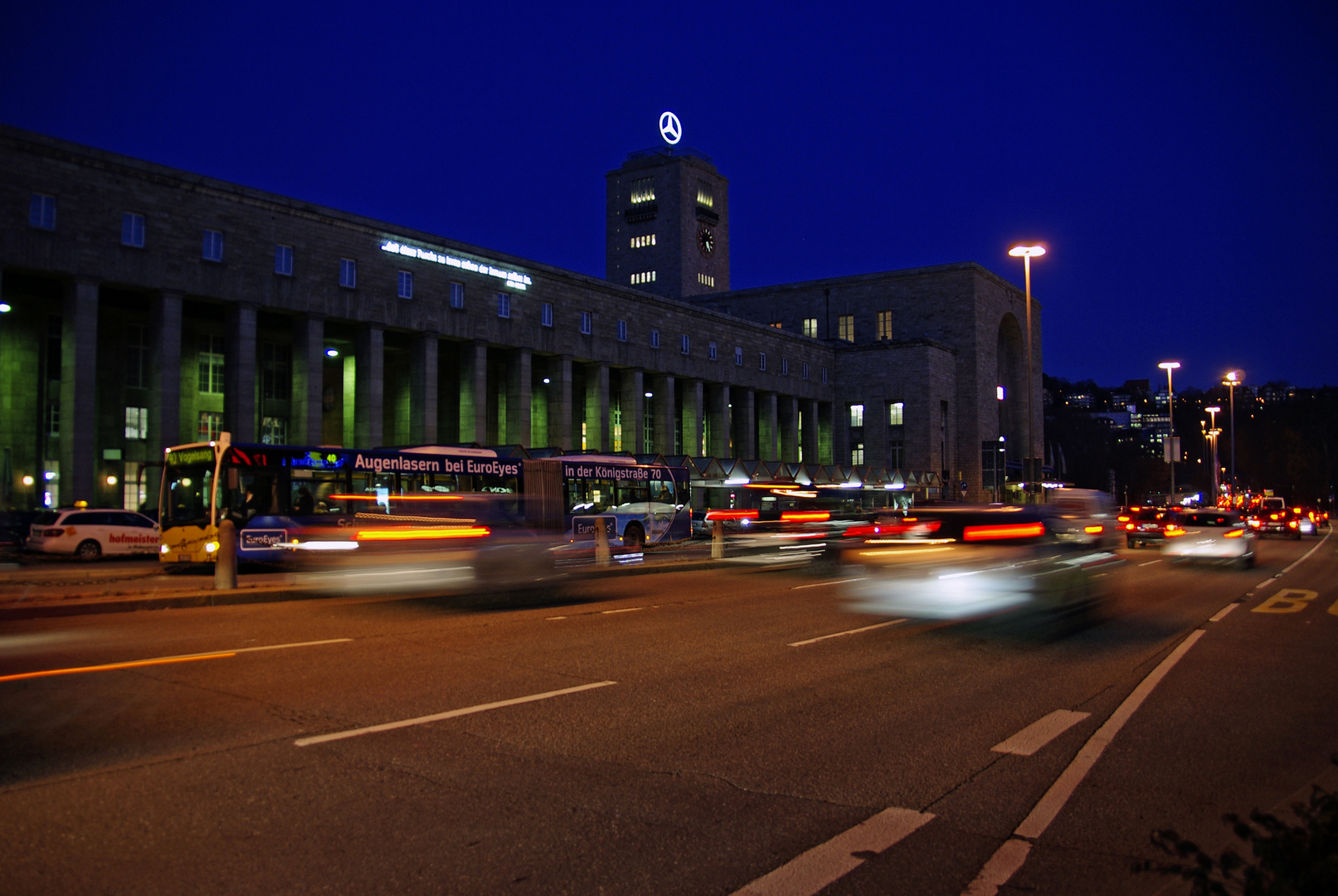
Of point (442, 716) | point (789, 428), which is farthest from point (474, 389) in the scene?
point (442, 716)

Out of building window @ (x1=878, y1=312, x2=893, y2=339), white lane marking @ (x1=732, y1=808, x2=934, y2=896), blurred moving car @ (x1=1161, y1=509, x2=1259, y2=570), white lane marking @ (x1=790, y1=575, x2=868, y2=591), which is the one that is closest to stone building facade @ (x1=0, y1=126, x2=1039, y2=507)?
building window @ (x1=878, y1=312, x2=893, y2=339)

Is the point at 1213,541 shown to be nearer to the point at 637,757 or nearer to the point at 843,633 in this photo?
the point at 843,633

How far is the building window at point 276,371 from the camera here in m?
52.3

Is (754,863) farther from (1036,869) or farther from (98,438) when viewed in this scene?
(98,438)

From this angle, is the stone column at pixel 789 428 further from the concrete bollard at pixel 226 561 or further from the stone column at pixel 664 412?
the concrete bollard at pixel 226 561

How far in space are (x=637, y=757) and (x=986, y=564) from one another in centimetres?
1155

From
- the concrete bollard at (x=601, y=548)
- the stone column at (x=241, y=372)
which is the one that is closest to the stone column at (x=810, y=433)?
the stone column at (x=241, y=372)

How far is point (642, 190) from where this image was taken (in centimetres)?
13150

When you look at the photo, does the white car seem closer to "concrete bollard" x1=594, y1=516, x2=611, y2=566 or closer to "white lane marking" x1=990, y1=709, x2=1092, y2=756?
"concrete bollard" x1=594, y1=516, x2=611, y2=566

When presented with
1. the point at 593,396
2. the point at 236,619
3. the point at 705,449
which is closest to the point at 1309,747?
the point at 236,619

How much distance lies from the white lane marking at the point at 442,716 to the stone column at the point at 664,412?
59.0 meters

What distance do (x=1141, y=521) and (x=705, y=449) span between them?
39.5 meters

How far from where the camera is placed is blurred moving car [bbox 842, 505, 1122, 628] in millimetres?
16391

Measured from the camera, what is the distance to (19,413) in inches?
1702
